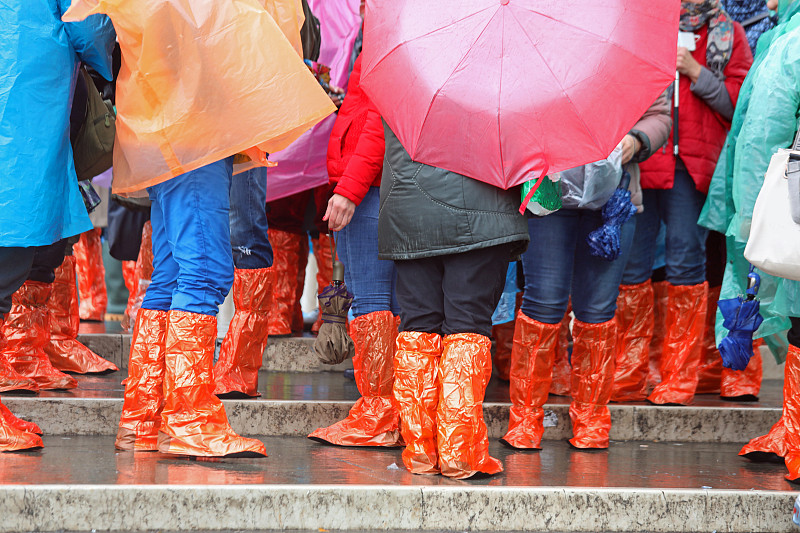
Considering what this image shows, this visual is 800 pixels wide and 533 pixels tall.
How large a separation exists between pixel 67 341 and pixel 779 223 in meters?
3.61

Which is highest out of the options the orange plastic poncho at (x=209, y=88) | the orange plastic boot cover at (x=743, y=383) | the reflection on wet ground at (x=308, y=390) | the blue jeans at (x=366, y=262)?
the orange plastic poncho at (x=209, y=88)

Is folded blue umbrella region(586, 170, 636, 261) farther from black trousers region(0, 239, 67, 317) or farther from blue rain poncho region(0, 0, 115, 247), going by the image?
black trousers region(0, 239, 67, 317)

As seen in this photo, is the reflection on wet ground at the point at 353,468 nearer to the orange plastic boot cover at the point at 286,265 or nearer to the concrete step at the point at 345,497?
the concrete step at the point at 345,497

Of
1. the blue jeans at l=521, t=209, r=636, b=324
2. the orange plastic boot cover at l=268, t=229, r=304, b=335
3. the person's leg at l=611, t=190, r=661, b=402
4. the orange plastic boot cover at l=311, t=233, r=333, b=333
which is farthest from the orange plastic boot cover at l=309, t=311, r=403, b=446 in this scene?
the orange plastic boot cover at l=311, t=233, r=333, b=333

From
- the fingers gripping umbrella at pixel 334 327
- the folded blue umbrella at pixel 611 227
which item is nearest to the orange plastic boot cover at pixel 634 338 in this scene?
the folded blue umbrella at pixel 611 227

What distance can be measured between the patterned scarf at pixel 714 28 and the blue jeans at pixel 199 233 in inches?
116

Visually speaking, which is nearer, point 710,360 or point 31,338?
point 31,338

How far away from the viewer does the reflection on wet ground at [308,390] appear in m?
4.16

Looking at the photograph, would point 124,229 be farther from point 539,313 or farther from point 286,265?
point 539,313

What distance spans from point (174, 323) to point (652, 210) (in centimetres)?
286

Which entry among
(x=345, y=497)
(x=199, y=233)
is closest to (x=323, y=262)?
(x=199, y=233)

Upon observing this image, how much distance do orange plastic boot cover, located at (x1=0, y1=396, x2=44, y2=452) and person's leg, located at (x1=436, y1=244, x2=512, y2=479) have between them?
5.28 ft

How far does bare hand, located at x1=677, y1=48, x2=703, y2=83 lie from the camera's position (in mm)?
4824

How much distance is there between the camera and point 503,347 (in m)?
5.30
